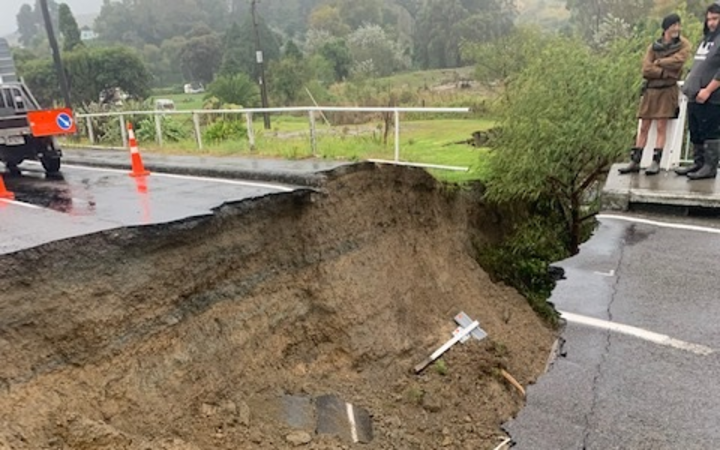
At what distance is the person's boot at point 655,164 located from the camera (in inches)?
305

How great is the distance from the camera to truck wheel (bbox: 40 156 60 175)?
1063cm

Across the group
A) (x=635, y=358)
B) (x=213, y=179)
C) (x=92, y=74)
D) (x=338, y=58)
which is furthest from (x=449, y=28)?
(x=635, y=358)

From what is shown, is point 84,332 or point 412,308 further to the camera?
point 412,308

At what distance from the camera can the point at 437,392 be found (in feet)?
22.2

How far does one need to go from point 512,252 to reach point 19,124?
9.35 metres

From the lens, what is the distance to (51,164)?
35.3ft

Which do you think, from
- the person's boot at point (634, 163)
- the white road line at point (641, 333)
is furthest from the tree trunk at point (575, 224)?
the white road line at point (641, 333)

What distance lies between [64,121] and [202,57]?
7783cm

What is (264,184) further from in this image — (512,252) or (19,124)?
(19,124)

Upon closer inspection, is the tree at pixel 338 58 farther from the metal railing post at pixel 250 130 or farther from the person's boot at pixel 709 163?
the person's boot at pixel 709 163

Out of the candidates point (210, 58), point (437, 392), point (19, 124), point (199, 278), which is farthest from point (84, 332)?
point (210, 58)

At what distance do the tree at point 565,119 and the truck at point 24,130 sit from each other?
7.97 m

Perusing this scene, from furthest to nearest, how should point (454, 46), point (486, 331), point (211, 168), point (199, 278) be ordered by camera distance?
1. point (454, 46)
2. point (211, 168)
3. point (486, 331)
4. point (199, 278)

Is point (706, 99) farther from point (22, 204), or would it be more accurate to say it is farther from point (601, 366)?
point (22, 204)
